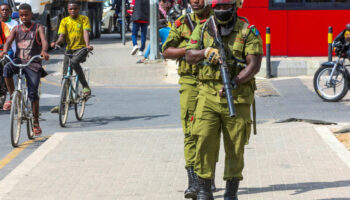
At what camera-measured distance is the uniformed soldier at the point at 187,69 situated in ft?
22.2

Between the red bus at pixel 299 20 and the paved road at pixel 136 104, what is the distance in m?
2.59

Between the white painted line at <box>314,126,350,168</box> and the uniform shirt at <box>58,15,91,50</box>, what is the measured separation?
14.0 ft

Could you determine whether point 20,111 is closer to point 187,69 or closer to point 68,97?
point 68,97

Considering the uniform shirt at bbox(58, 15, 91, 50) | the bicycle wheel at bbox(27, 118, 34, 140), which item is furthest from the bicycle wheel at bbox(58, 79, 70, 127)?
the bicycle wheel at bbox(27, 118, 34, 140)

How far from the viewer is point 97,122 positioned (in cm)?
1242

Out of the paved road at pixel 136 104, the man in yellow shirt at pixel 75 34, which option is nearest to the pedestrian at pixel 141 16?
the paved road at pixel 136 104

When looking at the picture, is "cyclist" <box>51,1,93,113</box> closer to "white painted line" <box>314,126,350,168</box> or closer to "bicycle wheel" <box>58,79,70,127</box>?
"bicycle wheel" <box>58,79,70,127</box>

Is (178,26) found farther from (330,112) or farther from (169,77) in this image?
(169,77)

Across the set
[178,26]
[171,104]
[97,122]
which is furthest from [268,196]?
[171,104]

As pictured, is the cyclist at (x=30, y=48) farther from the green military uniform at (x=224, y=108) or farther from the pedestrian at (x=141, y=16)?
the pedestrian at (x=141, y=16)

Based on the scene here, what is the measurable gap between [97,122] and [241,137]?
6647 mm

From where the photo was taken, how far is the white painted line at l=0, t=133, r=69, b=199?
7.34 meters

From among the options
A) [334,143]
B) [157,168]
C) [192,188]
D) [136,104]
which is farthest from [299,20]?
[192,188]

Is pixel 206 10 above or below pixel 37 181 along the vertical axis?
above
